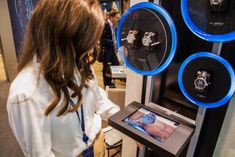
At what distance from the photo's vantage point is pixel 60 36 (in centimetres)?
68

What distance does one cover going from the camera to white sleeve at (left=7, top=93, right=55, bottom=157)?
25.5 inches

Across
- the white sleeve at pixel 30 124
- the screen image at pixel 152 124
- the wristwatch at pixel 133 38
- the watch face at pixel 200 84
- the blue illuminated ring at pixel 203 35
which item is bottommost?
the screen image at pixel 152 124

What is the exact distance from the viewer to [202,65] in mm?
721

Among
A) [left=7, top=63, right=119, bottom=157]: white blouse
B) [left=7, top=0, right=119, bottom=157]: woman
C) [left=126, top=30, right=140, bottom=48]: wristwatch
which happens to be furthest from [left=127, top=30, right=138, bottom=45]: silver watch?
[left=7, top=63, right=119, bottom=157]: white blouse

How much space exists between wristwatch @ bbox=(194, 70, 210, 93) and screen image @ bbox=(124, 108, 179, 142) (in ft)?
0.77

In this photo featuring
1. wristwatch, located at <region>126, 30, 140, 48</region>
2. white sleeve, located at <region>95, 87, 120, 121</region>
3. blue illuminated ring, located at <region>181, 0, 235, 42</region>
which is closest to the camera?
blue illuminated ring, located at <region>181, 0, 235, 42</region>

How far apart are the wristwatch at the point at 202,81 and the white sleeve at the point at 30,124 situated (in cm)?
62

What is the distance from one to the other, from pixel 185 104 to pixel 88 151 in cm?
56

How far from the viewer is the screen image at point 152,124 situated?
812mm

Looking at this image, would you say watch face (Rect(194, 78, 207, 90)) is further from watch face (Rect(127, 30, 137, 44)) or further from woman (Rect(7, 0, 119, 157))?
woman (Rect(7, 0, 119, 157))

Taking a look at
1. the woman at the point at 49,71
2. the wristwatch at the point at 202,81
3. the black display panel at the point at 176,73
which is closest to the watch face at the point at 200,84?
the wristwatch at the point at 202,81

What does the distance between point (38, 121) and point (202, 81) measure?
0.65 meters

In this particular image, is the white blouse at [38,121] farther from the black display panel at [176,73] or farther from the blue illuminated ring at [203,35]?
the blue illuminated ring at [203,35]

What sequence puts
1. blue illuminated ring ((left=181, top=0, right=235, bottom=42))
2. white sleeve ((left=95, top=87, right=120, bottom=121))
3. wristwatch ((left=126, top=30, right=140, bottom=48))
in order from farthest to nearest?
1. white sleeve ((left=95, top=87, right=120, bottom=121))
2. wristwatch ((left=126, top=30, right=140, bottom=48))
3. blue illuminated ring ((left=181, top=0, right=235, bottom=42))
